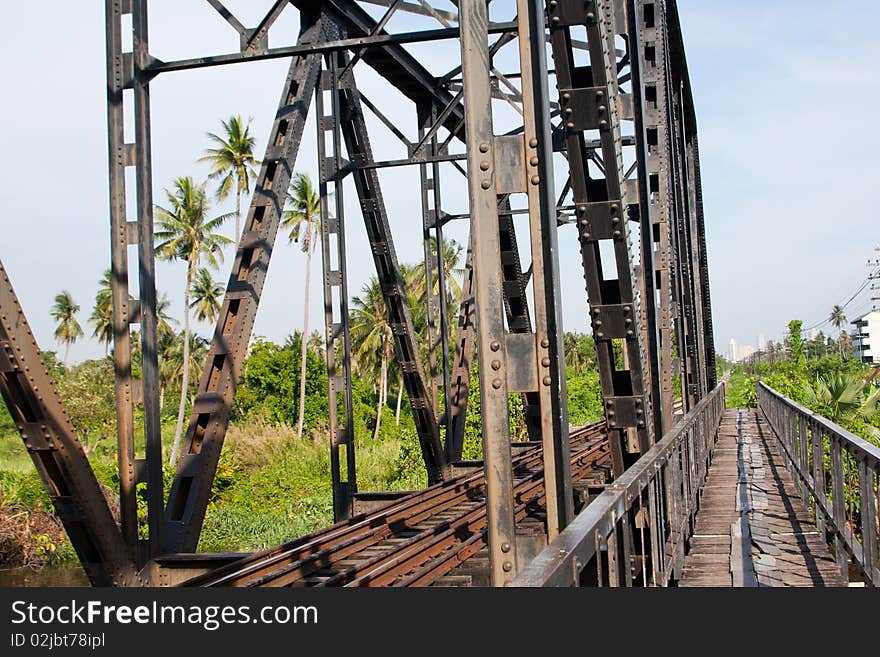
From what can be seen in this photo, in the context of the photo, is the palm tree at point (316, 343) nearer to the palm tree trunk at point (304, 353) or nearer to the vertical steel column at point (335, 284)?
the palm tree trunk at point (304, 353)

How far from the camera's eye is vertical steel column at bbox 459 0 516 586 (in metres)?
3.69

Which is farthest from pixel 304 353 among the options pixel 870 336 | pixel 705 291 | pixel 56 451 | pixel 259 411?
pixel 870 336

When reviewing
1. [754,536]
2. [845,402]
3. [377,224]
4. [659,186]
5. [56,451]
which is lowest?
[754,536]

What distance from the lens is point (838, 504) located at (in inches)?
263

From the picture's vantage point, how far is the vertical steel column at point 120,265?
8086mm

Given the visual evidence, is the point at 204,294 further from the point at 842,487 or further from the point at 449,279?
the point at 842,487

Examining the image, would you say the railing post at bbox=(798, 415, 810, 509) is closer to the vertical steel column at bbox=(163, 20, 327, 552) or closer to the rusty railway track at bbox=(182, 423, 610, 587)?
the rusty railway track at bbox=(182, 423, 610, 587)

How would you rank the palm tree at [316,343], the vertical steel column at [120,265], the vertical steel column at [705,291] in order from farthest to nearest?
1. the palm tree at [316,343]
2. the vertical steel column at [705,291]
3. the vertical steel column at [120,265]

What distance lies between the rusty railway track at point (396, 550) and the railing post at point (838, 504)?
251cm

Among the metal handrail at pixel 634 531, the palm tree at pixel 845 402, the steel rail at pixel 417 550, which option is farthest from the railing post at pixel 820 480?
the palm tree at pixel 845 402

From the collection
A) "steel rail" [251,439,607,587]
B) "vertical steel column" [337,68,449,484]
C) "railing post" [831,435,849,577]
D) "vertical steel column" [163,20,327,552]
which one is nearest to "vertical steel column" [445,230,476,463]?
"vertical steel column" [337,68,449,484]

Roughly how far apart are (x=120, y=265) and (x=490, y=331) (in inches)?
215

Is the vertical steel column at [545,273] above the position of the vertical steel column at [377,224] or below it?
below

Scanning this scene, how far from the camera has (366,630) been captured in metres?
2.57
